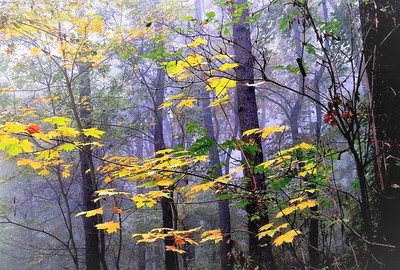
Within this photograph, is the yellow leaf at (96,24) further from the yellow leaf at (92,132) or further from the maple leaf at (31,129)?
the maple leaf at (31,129)

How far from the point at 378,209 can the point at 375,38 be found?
131 centimetres

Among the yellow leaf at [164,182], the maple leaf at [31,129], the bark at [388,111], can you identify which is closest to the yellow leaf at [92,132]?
the maple leaf at [31,129]

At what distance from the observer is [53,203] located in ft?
69.8

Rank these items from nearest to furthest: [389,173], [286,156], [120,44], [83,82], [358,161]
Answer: [358,161] < [389,173] < [286,156] < [120,44] < [83,82]

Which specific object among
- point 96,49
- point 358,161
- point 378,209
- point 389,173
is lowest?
point 378,209

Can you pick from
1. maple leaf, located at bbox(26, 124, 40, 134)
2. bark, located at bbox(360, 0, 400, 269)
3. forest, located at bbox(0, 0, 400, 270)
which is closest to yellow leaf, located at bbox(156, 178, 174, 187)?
forest, located at bbox(0, 0, 400, 270)

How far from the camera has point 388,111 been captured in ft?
7.79

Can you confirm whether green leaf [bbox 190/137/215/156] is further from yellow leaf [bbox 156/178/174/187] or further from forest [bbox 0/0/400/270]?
yellow leaf [bbox 156/178/174/187]

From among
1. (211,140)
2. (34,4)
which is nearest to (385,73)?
(211,140)

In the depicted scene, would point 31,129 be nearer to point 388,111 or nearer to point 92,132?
point 92,132

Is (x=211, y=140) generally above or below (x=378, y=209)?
above

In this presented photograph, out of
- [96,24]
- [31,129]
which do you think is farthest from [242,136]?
[96,24]

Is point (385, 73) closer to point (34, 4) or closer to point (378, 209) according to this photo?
point (378, 209)

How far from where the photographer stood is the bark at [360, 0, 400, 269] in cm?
220
